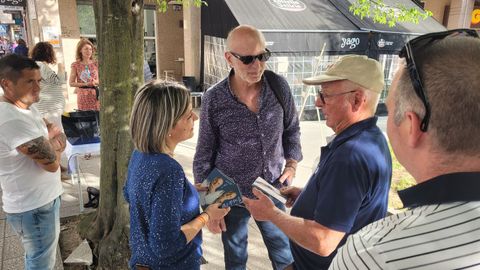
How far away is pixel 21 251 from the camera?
357 centimetres

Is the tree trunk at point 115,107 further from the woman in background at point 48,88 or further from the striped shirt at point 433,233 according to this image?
the striped shirt at point 433,233

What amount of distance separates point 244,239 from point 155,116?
1450mm

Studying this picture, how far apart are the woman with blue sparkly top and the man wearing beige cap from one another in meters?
0.43

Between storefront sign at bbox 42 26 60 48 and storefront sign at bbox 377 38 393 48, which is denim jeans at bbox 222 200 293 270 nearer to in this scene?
storefront sign at bbox 42 26 60 48

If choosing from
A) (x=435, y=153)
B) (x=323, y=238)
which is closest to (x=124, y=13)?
(x=323, y=238)

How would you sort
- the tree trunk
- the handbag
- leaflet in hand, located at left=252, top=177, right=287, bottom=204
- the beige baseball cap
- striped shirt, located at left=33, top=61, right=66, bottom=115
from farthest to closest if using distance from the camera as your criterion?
striped shirt, located at left=33, top=61, right=66, bottom=115 < the handbag < the tree trunk < leaflet in hand, located at left=252, top=177, right=287, bottom=204 < the beige baseball cap

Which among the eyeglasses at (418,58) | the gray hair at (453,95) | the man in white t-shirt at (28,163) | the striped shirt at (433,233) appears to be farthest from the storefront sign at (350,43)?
the striped shirt at (433,233)

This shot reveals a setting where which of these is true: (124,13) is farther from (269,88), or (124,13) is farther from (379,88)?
(379,88)

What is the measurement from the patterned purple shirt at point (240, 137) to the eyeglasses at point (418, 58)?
1.58 m

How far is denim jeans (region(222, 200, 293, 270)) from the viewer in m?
2.62

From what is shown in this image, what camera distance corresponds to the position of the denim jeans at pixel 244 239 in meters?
2.62

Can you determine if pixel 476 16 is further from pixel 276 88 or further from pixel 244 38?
pixel 244 38

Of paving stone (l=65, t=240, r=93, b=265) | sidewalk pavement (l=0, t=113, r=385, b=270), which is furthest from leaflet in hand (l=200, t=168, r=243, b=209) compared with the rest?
paving stone (l=65, t=240, r=93, b=265)

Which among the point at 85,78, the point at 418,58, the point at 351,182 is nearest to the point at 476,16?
the point at 85,78
